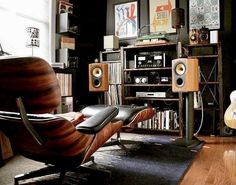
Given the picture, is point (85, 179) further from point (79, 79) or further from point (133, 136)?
point (79, 79)

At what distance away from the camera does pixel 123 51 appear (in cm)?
380

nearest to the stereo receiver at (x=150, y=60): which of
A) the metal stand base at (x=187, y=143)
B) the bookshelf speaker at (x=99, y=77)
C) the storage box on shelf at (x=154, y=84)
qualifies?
the storage box on shelf at (x=154, y=84)

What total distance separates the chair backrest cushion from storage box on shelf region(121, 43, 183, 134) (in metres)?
2.50

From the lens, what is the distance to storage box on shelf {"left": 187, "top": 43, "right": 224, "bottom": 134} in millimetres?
3482

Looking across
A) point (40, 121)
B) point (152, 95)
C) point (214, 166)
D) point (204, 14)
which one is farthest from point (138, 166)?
point (204, 14)

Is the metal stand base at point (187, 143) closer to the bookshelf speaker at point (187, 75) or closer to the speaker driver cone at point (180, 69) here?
the bookshelf speaker at point (187, 75)

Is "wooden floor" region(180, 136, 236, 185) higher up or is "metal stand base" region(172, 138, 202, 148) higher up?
"metal stand base" region(172, 138, 202, 148)

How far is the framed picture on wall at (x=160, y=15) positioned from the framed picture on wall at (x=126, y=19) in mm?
258

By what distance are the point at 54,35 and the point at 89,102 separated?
120 centimetres

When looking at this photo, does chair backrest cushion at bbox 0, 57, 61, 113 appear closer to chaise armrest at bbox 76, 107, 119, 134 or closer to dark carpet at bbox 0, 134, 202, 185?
chaise armrest at bbox 76, 107, 119, 134

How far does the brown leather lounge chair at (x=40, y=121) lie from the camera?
3.59ft

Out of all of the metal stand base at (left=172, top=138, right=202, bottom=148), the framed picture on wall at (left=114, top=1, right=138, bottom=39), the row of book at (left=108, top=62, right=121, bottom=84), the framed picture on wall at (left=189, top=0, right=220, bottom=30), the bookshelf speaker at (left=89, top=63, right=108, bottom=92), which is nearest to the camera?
the metal stand base at (left=172, top=138, right=202, bottom=148)

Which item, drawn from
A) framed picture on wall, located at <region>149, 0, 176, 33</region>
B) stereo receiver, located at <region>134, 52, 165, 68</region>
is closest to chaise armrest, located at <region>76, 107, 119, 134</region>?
stereo receiver, located at <region>134, 52, 165, 68</region>

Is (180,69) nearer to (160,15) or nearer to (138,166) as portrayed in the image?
(138,166)
